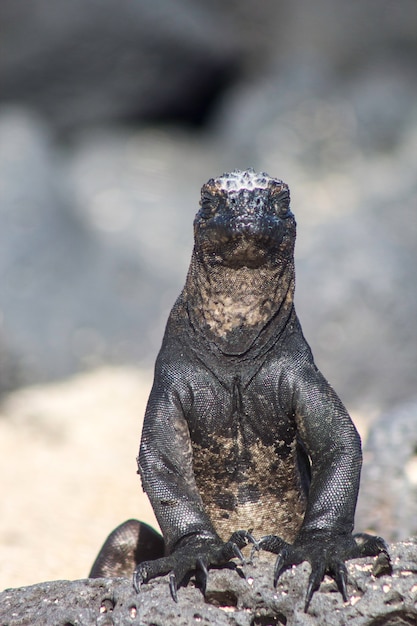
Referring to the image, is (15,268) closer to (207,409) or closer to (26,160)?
(26,160)

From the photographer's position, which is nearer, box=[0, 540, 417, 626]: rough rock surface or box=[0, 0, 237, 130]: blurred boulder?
box=[0, 540, 417, 626]: rough rock surface

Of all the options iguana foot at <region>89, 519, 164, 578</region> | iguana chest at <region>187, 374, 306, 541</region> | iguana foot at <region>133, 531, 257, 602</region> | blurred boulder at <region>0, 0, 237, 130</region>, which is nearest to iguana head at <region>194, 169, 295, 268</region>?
iguana chest at <region>187, 374, 306, 541</region>

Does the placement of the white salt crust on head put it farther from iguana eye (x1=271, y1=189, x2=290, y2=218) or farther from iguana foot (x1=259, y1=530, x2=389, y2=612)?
iguana foot (x1=259, y1=530, x2=389, y2=612)

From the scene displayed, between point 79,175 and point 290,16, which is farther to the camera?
point 290,16

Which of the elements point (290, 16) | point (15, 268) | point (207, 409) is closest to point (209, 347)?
point (207, 409)

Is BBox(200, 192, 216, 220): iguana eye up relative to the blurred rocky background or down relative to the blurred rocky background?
down

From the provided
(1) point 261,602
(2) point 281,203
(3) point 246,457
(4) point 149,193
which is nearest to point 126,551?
(3) point 246,457

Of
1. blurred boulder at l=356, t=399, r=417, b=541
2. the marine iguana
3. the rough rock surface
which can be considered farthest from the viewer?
blurred boulder at l=356, t=399, r=417, b=541
